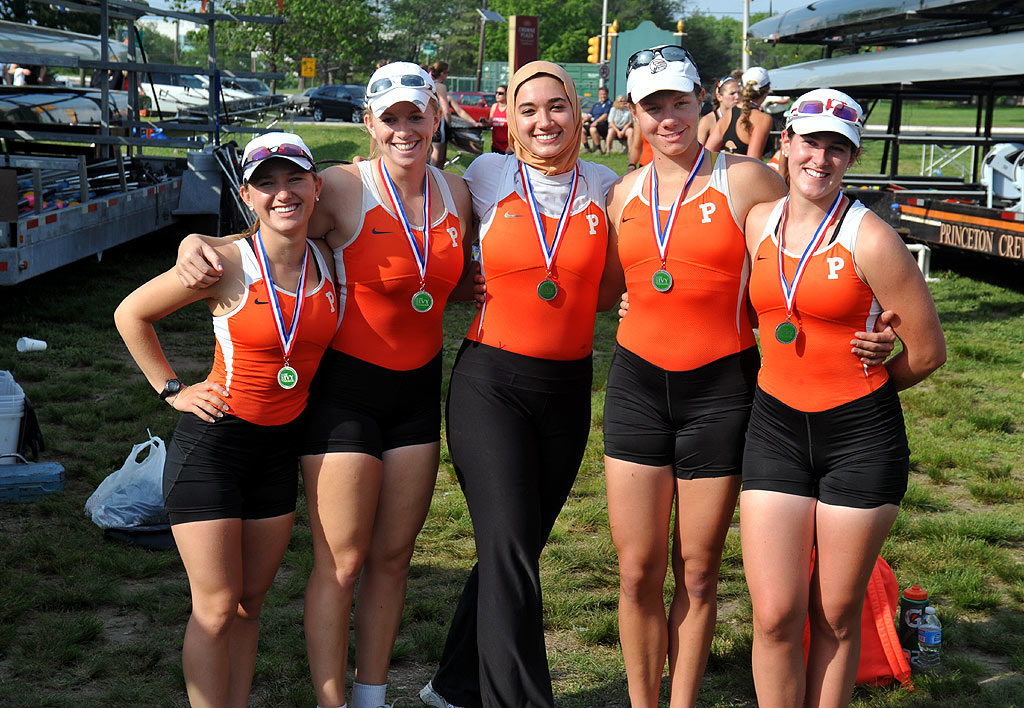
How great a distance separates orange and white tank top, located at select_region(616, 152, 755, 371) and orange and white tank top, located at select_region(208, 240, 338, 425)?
1.09m

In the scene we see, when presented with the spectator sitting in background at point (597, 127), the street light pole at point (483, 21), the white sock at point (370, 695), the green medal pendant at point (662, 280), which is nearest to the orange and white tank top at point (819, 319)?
the green medal pendant at point (662, 280)

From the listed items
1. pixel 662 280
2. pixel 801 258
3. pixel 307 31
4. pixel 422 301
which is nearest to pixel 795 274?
pixel 801 258

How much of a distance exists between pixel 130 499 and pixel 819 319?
12.8 feet

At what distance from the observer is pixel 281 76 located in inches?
549

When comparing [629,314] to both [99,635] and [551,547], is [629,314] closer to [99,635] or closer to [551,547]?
[551,547]

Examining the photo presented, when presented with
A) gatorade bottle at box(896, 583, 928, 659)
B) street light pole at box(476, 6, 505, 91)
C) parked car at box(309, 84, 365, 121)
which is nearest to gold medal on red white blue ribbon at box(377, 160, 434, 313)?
gatorade bottle at box(896, 583, 928, 659)

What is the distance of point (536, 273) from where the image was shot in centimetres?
355

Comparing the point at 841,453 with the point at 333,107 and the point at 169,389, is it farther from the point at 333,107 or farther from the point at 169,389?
the point at 333,107

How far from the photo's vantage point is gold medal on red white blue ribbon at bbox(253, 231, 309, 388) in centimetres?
329

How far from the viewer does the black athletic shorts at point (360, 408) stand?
3443 millimetres

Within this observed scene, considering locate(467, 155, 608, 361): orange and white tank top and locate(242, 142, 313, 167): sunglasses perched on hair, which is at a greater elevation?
locate(242, 142, 313, 167): sunglasses perched on hair

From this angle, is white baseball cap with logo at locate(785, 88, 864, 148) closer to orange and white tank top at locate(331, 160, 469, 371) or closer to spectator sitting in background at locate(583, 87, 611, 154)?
orange and white tank top at locate(331, 160, 469, 371)

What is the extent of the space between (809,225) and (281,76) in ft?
39.3

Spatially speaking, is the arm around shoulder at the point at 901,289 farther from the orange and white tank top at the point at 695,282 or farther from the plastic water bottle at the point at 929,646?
the plastic water bottle at the point at 929,646
